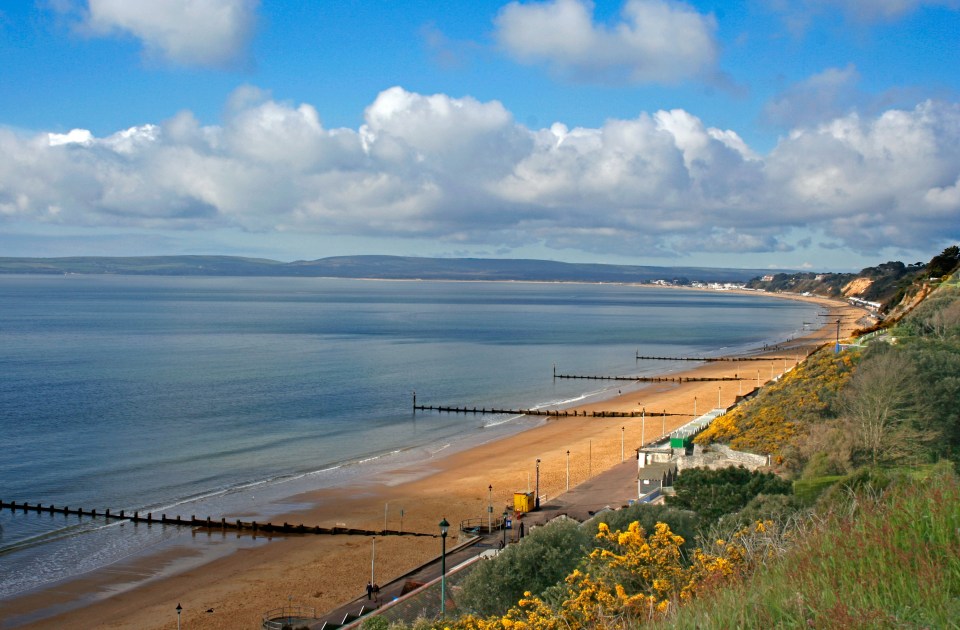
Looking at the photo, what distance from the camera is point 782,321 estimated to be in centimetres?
17712

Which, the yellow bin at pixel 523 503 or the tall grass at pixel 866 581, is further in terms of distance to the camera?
the yellow bin at pixel 523 503

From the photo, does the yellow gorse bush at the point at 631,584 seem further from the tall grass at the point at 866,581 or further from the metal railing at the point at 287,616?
the metal railing at the point at 287,616

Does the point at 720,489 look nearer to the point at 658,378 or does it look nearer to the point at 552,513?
the point at 552,513

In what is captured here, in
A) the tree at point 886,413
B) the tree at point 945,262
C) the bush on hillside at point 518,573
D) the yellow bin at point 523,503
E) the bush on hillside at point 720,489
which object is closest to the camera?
the bush on hillside at point 518,573

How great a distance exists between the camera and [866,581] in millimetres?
5879

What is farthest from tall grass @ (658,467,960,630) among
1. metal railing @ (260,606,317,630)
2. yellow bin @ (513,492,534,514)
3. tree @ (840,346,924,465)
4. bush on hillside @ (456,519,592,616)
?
yellow bin @ (513,492,534,514)

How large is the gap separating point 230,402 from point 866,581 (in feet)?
212

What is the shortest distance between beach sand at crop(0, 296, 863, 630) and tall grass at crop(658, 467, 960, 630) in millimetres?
23326

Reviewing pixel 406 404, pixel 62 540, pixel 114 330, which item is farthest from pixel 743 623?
pixel 114 330

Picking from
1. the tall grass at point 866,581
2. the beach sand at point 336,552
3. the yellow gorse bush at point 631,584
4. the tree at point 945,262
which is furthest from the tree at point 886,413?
the tree at point 945,262

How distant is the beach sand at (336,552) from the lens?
2738cm

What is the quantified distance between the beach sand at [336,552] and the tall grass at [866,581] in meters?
23.3

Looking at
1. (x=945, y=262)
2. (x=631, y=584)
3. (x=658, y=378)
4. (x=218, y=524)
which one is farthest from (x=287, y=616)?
(x=945, y=262)

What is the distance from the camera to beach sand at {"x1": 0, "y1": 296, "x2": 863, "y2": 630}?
1078 inches
